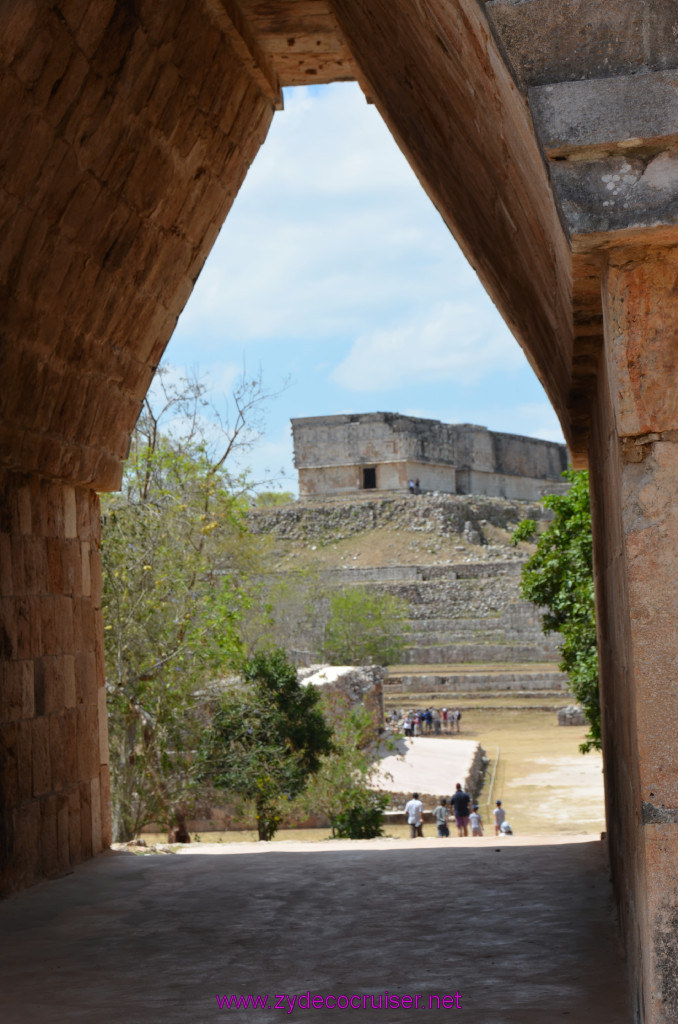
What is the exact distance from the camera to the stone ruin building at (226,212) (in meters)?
2.23

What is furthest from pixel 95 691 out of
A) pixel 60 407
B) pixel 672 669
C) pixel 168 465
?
pixel 168 465

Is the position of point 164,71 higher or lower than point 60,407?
higher

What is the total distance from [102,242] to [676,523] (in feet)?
10.7

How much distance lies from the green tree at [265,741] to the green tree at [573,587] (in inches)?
141

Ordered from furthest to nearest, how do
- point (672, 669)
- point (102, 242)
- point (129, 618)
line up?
point (129, 618), point (102, 242), point (672, 669)

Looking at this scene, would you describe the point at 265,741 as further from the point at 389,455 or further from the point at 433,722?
the point at 389,455

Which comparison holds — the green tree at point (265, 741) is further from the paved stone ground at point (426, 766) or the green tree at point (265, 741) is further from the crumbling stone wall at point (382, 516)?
the crumbling stone wall at point (382, 516)

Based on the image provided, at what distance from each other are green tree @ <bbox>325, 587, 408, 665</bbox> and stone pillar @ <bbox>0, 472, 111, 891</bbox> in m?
26.3

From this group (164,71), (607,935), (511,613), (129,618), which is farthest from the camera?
(511,613)

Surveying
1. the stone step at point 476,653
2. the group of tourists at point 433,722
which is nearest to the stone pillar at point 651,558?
the group of tourists at point 433,722

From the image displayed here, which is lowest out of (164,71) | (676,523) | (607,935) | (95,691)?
(607,935)

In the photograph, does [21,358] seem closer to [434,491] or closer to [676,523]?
[676,523]

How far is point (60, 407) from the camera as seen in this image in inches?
201

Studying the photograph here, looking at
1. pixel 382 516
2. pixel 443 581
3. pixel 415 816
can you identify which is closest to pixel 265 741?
pixel 415 816
